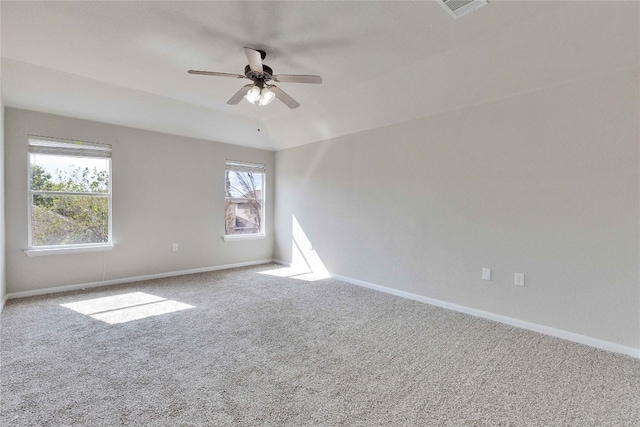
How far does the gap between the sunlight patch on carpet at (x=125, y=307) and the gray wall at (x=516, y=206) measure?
253 centimetres

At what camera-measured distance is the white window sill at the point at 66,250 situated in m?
3.72

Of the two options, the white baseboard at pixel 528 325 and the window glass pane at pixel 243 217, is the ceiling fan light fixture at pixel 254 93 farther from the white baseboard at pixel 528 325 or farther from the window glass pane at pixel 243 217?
the window glass pane at pixel 243 217

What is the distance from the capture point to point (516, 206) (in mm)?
3008

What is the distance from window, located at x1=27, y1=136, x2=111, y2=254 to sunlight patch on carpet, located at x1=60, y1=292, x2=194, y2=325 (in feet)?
3.31

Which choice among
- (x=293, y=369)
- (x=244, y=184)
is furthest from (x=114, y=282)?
(x=293, y=369)

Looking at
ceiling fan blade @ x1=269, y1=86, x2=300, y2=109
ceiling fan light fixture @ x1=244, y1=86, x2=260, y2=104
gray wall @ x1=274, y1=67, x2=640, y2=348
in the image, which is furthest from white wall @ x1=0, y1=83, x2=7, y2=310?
gray wall @ x1=274, y1=67, x2=640, y2=348

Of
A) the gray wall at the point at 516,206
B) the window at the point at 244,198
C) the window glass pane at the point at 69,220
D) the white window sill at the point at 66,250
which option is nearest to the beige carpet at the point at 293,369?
the gray wall at the point at 516,206

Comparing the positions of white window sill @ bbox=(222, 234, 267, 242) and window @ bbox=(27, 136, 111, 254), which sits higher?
window @ bbox=(27, 136, 111, 254)

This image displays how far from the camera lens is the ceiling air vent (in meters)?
2.04

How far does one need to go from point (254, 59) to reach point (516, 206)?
9.12 ft

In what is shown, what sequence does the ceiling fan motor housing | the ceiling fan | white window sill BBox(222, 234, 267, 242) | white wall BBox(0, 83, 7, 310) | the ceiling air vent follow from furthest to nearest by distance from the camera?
white window sill BBox(222, 234, 267, 242)
white wall BBox(0, 83, 7, 310)
the ceiling fan motor housing
the ceiling fan
the ceiling air vent

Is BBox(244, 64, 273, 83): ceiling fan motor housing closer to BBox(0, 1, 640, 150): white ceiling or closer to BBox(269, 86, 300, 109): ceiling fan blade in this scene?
BBox(269, 86, 300, 109): ceiling fan blade

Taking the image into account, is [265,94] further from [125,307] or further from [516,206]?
[125,307]

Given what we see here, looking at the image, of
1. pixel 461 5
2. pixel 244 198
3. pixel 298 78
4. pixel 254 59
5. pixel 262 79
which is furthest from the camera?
pixel 244 198
